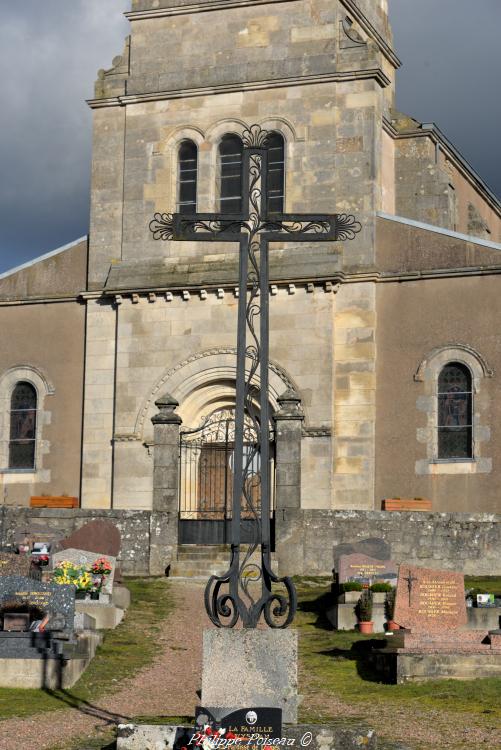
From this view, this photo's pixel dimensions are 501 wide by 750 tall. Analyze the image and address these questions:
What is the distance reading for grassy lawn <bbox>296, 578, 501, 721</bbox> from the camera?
14590 mm

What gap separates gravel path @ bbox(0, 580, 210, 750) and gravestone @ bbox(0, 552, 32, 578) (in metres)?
2.21

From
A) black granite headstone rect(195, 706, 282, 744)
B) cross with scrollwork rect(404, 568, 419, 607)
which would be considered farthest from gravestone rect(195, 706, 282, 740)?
cross with scrollwork rect(404, 568, 419, 607)

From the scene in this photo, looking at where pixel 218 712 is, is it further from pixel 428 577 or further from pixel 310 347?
pixel 310 347

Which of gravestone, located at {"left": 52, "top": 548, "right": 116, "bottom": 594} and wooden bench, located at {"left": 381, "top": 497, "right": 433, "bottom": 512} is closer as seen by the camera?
gravestone, located at {"left": 52, "top": 548, "right": 116, "bottom": 594}

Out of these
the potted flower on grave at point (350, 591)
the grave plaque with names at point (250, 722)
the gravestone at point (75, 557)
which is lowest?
the grave plaque with names at point (250, 722)

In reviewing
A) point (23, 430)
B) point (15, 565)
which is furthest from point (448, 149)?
point (15, 565)

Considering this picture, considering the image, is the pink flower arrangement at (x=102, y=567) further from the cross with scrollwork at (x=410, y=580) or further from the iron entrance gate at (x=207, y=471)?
the iron entrance gate at (x=207, y=471)

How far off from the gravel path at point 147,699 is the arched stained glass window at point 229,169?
12.0 meters

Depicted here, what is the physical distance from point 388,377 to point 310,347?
1.71 meters

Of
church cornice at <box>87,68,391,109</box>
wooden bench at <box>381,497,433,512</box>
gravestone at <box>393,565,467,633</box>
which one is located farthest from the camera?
church cornice at <box>87,68,391,109</box>

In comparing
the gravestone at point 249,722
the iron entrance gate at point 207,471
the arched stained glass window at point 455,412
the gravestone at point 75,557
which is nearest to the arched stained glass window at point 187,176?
the iron entrance gate at point 207,471

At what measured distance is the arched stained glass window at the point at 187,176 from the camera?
3053 centimetres

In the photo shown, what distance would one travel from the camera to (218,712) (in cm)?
1017

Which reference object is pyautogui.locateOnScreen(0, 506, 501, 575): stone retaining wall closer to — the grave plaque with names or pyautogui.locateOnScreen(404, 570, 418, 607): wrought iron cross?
pyautogui.locateOnScreen(404, 570, 418, 607): wrought iron cross
